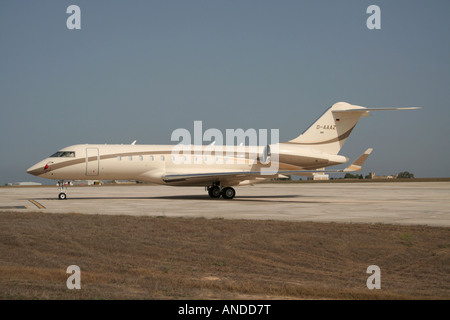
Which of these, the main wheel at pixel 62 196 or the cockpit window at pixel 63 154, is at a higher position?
the cockpit window at pixel 63 154

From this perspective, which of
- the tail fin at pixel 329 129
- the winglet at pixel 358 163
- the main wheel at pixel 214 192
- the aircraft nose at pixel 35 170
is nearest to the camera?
the winglet at pixel 358 163

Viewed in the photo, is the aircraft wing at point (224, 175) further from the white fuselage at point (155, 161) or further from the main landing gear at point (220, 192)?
the main landing gear at point (220, 192)

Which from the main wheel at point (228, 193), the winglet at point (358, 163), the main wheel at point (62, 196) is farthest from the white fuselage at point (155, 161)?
the winglet at point (358, 163)

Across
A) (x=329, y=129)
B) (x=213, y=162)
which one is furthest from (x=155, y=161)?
(x=329, y=129)

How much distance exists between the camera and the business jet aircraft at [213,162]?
28938 mm

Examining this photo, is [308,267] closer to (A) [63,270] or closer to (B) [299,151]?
(A) [63,270]

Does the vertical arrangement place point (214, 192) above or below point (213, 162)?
below

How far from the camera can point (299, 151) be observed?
31891mm

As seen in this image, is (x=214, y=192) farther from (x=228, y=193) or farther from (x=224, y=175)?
(x=224, y=175)

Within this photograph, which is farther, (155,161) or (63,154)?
(155,161)

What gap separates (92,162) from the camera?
29.2 m

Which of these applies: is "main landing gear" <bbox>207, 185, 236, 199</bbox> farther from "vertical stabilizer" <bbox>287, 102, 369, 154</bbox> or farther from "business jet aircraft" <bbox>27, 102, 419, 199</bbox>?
"vertical stabilizer" <bbox>287, 102, 369, 154</bbox>

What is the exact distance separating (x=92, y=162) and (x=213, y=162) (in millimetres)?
7568
